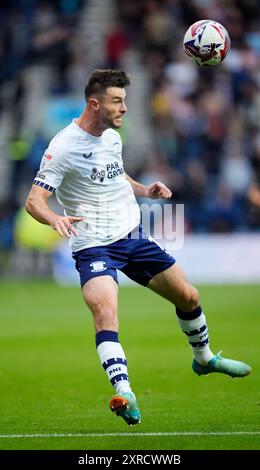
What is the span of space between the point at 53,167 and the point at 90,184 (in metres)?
0.39

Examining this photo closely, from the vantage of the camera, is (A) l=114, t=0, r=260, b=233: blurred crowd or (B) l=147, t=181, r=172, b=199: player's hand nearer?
(B) l=147, t=181, r=172, b=199: player's hand

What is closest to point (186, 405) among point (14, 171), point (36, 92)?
point (14, 171)

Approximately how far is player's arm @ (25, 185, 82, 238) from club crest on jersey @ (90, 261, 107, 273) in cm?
34

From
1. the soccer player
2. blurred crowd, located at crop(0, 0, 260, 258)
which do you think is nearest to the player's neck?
the soccer player

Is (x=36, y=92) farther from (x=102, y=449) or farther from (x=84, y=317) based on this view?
(x=102, y=449)

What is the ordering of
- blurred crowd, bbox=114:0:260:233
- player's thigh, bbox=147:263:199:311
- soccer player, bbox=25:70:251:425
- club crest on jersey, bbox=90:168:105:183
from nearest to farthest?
soccer player, bbox=25:70:251:425
club crest on jersey, bbox=90:168:105:183
player's thigh, bbox=147:263:199:311
blurred crowd, bbox=114:0:260:233

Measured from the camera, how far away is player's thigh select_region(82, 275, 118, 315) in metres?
7.98

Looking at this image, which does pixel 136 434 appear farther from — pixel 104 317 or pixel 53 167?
pixel 53 167

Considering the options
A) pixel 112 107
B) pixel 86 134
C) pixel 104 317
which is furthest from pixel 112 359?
pixel 112 107

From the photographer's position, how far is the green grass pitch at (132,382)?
7719mm

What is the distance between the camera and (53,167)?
8.37m

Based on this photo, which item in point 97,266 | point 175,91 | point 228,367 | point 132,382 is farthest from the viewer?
point 175,91

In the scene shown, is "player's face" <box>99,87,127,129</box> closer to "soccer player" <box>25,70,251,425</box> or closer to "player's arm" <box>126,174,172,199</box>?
"soccer player" <box>25,70,251,425</box>

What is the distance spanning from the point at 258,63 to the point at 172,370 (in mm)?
14833
